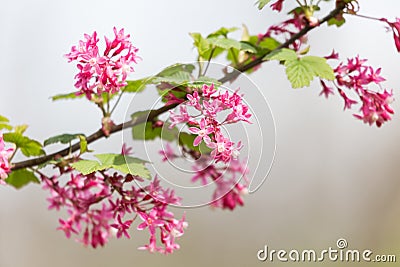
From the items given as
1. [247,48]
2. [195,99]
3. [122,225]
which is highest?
[247,48]

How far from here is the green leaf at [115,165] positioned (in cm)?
68

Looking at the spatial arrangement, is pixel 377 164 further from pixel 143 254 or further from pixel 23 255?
pixel 23 255

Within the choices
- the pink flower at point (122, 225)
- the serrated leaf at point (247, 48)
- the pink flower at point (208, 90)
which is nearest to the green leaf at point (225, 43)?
the serrated leaf at point (247, 48)

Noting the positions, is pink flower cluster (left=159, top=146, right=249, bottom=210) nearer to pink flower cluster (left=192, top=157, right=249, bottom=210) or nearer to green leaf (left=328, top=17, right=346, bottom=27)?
pink flower cluster (left=192, top=157, right=249, bottom=210)

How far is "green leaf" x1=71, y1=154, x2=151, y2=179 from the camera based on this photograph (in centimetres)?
68

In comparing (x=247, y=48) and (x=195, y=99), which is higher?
(x=247, y=48)

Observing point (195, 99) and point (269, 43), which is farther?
point (269, 43)

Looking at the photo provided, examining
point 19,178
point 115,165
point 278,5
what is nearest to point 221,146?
point 115,165

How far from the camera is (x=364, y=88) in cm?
82

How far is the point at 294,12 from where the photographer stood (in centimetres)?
81

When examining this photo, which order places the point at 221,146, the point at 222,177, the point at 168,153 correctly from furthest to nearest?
the point at 222,177 → the point at 168,153 → the point at 221,146

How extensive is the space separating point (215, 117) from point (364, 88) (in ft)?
0.82

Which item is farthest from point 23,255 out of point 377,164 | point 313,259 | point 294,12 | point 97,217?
point 294,12

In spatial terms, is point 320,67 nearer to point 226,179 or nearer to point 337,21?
point 337,21
